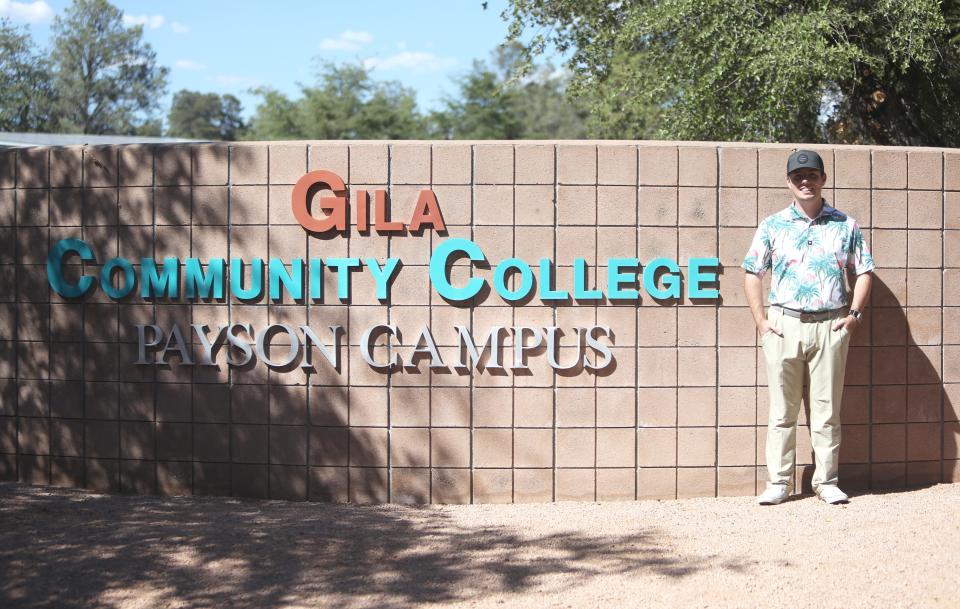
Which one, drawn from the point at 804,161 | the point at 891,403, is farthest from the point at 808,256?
the point at 891,403

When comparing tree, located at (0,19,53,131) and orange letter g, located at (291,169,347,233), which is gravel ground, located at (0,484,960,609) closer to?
orange letter g, located at (291,169,347,233)

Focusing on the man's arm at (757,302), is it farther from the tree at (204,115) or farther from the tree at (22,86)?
the tree at (204,115)

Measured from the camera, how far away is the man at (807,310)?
6098 millimetres

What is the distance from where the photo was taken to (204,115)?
94.9 metres

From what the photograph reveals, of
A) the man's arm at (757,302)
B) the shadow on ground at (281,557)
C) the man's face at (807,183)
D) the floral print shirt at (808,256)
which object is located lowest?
the shadow on ground at (281,557)

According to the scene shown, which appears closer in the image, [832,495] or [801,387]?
[832,495]

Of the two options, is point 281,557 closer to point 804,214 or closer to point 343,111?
A: point 804,214

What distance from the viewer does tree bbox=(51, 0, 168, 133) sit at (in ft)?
180

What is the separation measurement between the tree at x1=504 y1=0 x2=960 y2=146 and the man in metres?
4.11

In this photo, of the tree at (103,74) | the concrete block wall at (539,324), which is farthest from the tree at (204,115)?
the concrete block wall at (539,324)

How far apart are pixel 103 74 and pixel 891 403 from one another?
186 feet

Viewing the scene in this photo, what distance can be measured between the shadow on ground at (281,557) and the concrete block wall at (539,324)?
50cm

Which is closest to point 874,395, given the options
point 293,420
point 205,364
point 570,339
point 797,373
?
point 797,373

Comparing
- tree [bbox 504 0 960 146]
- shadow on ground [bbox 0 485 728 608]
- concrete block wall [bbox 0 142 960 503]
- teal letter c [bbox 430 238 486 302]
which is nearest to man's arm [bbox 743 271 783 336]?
concrete block wall [bbox 0 142 960 503]
